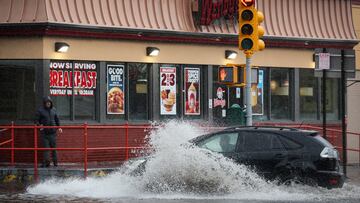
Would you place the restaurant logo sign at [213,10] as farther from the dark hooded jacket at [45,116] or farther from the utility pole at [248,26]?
the utility pole at [248,26]

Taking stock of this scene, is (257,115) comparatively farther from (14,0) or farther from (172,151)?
(172,151)

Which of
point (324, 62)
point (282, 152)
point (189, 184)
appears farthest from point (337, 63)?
point (189, 184)

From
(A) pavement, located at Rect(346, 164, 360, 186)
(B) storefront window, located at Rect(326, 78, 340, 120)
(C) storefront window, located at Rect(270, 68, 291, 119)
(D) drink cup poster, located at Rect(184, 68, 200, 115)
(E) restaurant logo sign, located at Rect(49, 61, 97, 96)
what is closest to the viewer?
(A) pavement, located at Rect(346, 164, 360, 186)

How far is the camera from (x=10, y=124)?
22969 millimetres

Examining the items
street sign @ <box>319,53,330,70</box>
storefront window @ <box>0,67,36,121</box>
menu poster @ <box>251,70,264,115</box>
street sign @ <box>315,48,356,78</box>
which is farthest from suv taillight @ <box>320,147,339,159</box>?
menu poster @ <box>251,70,264,115</box>

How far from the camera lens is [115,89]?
24.4 m

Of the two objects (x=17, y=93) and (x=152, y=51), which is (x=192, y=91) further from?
(x=17, y=93)

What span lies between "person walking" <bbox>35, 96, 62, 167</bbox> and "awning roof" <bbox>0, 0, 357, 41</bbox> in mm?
2304

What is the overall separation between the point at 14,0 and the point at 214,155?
29.2 feet

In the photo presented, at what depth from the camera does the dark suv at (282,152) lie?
54.1ft

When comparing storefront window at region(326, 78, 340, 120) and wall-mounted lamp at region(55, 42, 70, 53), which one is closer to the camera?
wall-mounted lamp at region(55, 42, 70, 53)

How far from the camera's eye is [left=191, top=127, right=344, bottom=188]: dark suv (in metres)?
16.5

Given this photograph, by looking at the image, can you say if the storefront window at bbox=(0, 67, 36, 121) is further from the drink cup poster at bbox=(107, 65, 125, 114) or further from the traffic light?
the traffic light

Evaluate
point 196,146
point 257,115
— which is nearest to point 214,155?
point 196,146
